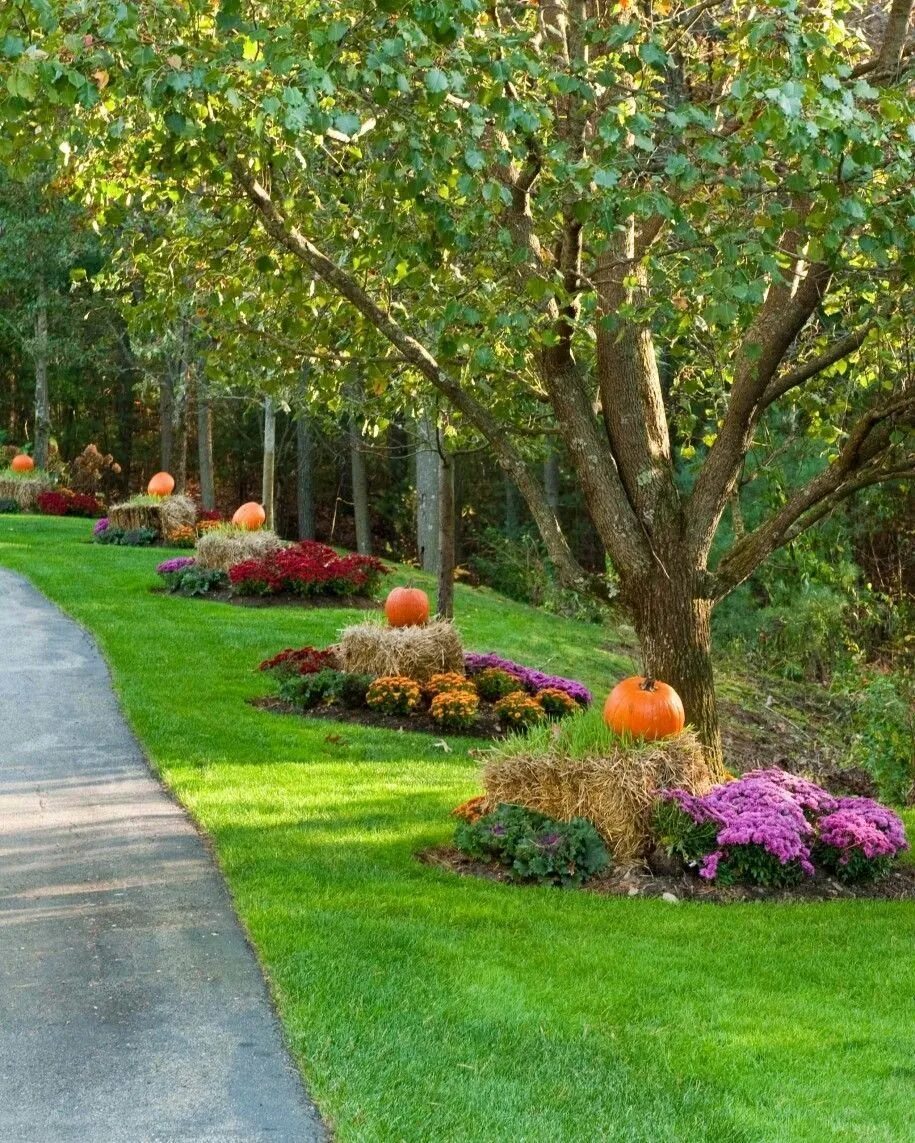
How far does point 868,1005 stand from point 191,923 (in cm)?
294

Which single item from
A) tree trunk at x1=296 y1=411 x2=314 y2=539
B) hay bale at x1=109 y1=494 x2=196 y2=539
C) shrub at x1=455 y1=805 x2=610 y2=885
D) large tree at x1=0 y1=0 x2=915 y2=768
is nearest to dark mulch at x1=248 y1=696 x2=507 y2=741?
large tree at x1=0 y1=0 x2=915 y2=768

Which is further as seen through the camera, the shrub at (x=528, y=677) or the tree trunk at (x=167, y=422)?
the tree trunk at (x=167, y=422)

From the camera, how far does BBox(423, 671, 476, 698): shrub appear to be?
448 inches

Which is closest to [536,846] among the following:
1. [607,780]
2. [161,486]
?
[607,780]

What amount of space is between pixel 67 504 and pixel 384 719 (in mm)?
17341

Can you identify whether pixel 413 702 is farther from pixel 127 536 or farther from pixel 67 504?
pixel 67 504

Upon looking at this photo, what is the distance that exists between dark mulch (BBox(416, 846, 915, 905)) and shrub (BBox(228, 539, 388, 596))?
30.0ft

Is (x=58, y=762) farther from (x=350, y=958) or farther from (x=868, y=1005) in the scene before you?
(x=868, y=1005)

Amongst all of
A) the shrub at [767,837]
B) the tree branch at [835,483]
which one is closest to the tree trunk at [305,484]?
the tree branch at [835,483]

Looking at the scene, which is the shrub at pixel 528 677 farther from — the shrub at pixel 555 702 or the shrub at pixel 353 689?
the shrub at pixel 353 689

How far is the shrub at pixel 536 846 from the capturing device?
6.98m

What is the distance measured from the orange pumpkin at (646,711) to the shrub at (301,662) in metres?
4.72

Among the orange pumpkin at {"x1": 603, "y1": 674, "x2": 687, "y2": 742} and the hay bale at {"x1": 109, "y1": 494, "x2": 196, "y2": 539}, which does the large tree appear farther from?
the hay bale at {"x1": 109, "y1": 494, "x2": 196, "y2": 539}

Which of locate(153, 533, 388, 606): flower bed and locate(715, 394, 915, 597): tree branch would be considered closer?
locate(715, 394, 915, 597): tree branch
